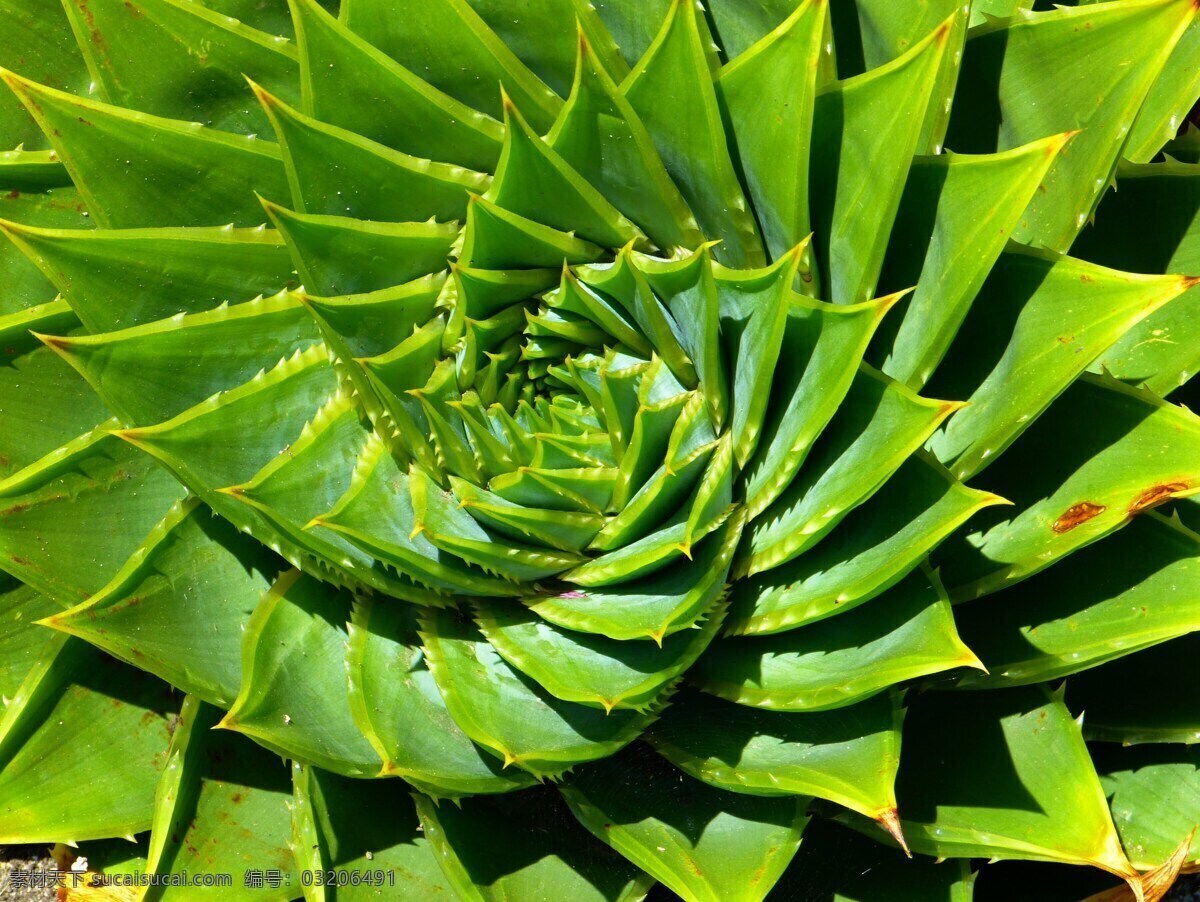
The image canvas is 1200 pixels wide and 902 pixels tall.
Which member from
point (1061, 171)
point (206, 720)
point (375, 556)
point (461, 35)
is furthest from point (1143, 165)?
point (206, 720)

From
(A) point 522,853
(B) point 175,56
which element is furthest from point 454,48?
(A) point 522,853

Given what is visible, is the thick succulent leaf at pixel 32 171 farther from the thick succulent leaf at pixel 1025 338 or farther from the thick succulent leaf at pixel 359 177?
the thick succulent leaf at pixel 1025 338

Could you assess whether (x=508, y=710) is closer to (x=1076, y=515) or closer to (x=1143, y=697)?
(x=1076, y=515)

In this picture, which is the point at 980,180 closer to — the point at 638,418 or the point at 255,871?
the point at 638,418

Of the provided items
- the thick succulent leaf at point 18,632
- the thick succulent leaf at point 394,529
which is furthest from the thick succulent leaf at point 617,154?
the thick succulent leaf at point 18,632

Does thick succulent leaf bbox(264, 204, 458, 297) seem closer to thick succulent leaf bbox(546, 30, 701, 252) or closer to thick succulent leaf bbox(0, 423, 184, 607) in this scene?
thick succulent leaf bbox(546, 30, 701, 252)

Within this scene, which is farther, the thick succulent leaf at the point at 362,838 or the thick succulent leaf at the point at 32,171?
the thick succulent leaf at the point at 32,171

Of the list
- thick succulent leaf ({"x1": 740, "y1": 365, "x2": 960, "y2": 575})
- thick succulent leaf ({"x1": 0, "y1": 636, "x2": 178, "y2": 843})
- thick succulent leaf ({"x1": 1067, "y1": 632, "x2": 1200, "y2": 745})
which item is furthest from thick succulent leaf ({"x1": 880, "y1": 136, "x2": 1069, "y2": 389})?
thick succulent leaf ({"x1": 0, "y1": 636, "x2": 178, "y2": 843})
